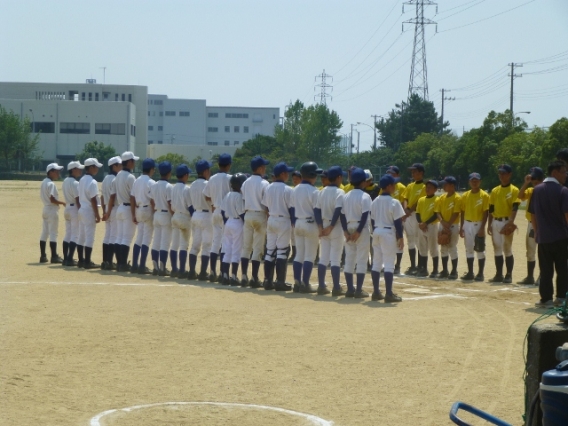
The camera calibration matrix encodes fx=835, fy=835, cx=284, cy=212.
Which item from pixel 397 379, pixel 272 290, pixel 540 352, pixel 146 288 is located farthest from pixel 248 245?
pixel 540 352

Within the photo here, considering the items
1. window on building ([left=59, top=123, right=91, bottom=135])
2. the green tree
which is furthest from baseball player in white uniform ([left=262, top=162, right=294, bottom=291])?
window on building ([left=59, top=123, right=91, bottom=135])

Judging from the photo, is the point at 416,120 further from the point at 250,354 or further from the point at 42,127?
the point at 250,354

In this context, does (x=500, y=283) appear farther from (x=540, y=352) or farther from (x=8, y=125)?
(x=8, y=125)

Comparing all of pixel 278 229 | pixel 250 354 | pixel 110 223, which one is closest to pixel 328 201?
pixel 278 229

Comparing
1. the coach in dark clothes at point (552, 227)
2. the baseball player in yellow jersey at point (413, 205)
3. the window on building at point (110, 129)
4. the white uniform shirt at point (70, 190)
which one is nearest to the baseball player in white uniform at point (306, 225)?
the baseball player in yellow jersey at point (413, 205)

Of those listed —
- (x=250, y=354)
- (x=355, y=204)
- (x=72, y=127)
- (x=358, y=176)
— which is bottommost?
(x=250, y=354)

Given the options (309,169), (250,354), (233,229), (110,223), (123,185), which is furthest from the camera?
(110,223)

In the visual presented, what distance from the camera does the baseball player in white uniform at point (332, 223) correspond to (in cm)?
1446

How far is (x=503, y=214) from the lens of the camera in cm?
1619

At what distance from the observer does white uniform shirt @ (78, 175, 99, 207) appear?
17.9 meters

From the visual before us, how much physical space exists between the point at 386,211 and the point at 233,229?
3174mm

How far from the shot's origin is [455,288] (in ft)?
51.1

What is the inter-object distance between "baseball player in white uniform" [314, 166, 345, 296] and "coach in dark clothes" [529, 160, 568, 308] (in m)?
3.41

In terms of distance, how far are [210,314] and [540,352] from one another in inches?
272
